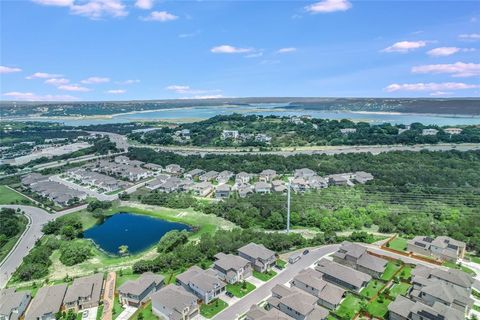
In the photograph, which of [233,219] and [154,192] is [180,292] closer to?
[233,219]

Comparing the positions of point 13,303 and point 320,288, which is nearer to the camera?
point 13,303

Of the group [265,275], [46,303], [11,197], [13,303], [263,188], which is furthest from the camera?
[11,197]

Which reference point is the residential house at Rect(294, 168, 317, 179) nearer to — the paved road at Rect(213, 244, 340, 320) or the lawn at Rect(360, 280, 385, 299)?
the paved road at Rect(213, 244, 340, 320)

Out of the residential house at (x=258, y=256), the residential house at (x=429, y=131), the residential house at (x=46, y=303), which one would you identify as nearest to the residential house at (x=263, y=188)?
the residential house at (x=258, y=256)

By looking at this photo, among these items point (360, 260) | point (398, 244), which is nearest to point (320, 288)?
point (360, 260)

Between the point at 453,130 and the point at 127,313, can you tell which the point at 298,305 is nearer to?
the point at 127,313

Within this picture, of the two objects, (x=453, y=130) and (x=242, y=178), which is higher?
(x=453, y=130)
